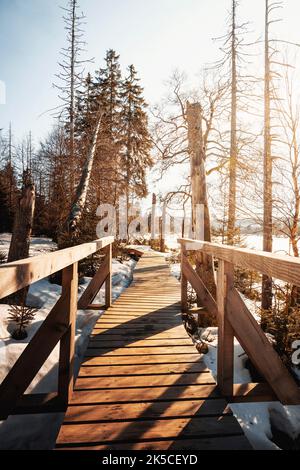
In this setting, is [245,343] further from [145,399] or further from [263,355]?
[145,399]

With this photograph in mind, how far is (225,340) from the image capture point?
2340 millimetres

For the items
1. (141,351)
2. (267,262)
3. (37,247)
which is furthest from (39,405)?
(37,247)

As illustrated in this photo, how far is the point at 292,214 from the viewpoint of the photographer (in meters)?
6.82

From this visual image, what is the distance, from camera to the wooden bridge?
1.78m

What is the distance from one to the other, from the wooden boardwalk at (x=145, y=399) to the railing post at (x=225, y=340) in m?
0.13

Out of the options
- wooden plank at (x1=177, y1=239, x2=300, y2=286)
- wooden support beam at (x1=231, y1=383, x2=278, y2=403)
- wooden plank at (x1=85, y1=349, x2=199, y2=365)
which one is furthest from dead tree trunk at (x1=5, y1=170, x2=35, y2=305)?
wooden support beam at (x1=231, y1=383, x2=278, y2=403)

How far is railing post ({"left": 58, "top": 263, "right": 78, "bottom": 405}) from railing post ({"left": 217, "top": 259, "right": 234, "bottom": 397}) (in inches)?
54.5

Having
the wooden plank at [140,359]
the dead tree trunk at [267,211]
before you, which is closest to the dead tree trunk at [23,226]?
the wooden plank at [140,359]

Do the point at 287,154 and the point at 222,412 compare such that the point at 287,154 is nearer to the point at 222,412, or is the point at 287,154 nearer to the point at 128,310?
the point at 128,310

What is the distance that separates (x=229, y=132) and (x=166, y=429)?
14172mm

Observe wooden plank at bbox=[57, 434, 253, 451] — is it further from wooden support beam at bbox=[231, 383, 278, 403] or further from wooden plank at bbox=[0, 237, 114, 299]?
wooden plank at bbox=[0, 237, 114, 299]
